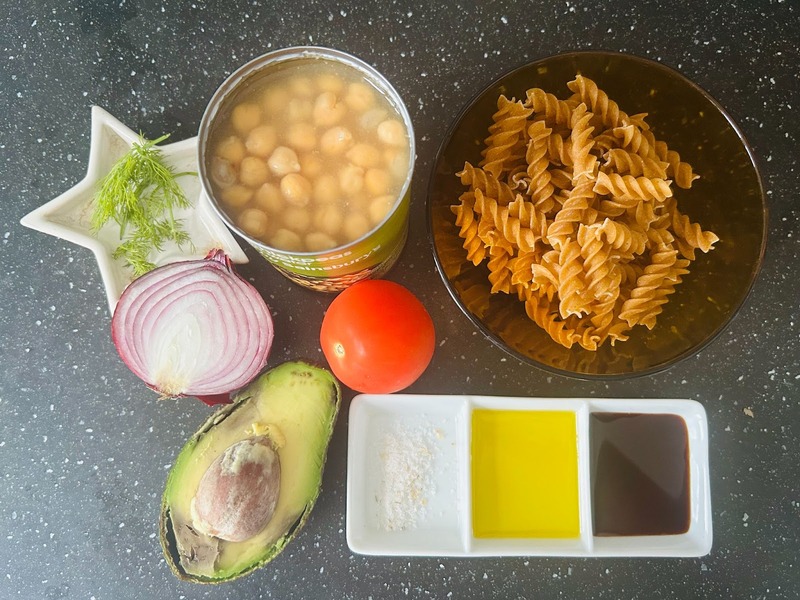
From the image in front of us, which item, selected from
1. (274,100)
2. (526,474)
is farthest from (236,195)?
(526,474)

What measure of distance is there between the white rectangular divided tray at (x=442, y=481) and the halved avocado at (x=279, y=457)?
2.6 inches

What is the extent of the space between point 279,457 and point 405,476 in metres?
0.23

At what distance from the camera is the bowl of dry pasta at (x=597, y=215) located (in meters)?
0.91

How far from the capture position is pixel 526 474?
1138 mm

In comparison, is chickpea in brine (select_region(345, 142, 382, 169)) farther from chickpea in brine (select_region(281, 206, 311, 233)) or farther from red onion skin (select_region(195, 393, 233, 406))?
red onion skin (select_region(195, 393, 233, 406))

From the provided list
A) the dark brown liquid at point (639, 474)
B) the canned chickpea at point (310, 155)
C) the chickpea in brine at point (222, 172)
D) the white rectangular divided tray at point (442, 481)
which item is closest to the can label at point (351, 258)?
the canned chickpea at point (310, 155)

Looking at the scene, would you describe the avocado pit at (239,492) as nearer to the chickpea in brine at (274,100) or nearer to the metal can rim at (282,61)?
the metal can rim at (282,61)

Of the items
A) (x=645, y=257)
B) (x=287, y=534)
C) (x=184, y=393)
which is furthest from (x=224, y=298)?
(x=645, y=257)

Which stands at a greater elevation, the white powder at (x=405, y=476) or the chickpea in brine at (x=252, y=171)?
the chickpea in brine at (x=252, y=171)

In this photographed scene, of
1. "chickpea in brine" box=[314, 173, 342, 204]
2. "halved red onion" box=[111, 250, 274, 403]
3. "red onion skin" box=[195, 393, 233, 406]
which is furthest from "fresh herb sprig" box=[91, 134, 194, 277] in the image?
"chickpea in brine" box=[314, 173, 342, 204]

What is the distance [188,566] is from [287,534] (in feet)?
0.56

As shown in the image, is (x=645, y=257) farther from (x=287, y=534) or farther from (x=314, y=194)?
(x=287, y=534)

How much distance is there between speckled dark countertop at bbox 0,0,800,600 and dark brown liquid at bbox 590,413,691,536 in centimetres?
6

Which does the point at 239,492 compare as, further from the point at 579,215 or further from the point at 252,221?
the point at 579,215
